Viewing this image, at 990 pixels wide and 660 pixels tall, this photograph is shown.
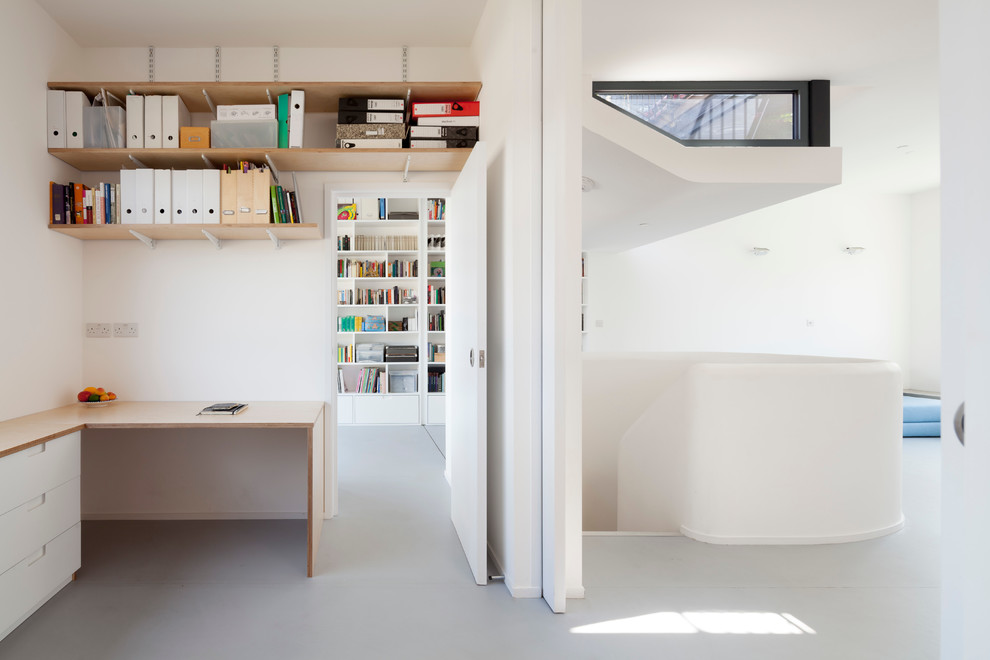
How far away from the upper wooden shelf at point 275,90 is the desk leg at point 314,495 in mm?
1794

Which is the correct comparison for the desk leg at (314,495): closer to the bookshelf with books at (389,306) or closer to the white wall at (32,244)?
the white wall at (32,244)

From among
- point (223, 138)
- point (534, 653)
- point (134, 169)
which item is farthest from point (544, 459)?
point (134, 169)

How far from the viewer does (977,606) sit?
0.75 metres

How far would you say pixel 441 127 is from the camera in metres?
3.20

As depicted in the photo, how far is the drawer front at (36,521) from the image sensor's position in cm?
207

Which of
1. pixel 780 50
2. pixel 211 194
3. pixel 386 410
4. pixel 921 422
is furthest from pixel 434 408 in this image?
pixel 921 422

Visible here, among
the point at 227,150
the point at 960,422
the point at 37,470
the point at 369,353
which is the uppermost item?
the point at 227,150

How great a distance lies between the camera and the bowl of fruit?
122 inches

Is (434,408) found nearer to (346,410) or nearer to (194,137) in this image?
(346,410)

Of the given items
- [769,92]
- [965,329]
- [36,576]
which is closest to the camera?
[965,329]

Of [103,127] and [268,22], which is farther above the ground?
[268,22]

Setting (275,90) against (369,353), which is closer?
(275,90)

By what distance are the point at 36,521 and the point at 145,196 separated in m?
1.67

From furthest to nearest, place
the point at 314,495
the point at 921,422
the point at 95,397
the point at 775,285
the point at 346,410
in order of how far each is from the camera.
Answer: the point at 775,285 < the point at 346,410 < the point at 921,422 < the point at 95,397 < the point at 314,495
